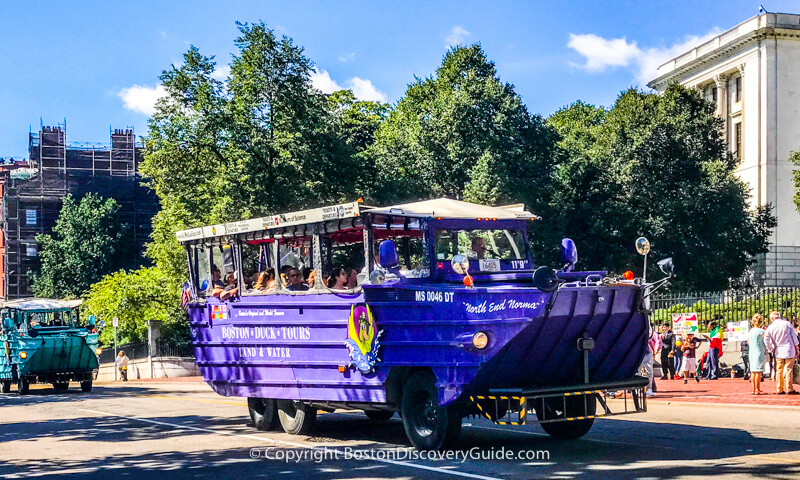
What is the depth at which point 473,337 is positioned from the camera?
10453mm

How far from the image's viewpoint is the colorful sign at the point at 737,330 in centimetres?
2620

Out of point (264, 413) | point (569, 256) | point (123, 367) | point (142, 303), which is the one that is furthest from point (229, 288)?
point (142, 303)

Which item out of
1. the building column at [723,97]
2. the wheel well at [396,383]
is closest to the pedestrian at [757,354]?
the wheel well at [396,383]

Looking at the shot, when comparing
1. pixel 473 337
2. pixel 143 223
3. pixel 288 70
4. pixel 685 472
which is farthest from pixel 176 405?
pixel 143 223

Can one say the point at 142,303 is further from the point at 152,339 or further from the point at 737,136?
the point at 737,136

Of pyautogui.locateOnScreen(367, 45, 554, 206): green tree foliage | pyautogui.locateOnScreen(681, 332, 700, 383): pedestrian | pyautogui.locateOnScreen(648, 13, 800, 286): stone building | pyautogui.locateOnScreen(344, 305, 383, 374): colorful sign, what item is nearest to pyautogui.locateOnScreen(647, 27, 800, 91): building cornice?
pyautogui.locateOnScreen(648, 13, 800, 286): stone building

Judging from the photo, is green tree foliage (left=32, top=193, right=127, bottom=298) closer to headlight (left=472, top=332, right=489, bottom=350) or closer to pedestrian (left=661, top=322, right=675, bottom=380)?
pedestrian (left=661, top=322, right=675, bottom=380)

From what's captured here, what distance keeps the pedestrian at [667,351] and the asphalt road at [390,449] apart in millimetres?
7663

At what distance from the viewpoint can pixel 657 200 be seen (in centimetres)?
4728

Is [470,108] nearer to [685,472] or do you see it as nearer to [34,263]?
[685,472]

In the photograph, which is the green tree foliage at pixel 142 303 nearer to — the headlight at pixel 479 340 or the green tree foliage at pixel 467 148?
the green tree foliage at pixel 467 148

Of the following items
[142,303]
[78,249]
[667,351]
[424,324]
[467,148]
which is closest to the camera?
[424,324]

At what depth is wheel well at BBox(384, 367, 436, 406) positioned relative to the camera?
37.9 feet

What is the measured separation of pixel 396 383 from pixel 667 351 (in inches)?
636
